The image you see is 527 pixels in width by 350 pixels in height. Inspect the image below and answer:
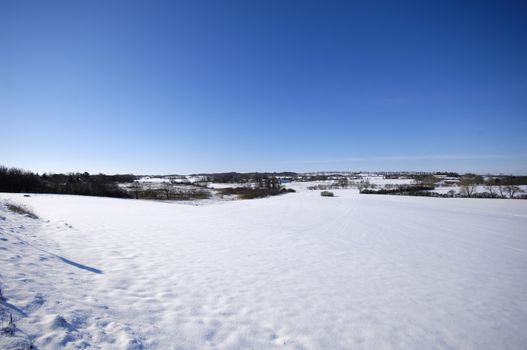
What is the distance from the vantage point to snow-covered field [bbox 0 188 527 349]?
137 inches

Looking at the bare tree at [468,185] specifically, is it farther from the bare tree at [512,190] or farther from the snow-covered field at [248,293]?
the snow-covered field at [248,293]

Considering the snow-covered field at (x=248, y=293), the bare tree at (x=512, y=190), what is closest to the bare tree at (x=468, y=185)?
the bare tree at (x=512, y=190)

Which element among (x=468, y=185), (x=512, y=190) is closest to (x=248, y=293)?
(x=512, y=190)

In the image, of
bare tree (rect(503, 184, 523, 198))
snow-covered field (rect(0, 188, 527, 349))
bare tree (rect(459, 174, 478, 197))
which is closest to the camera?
snow-covered field (rect(0, 188, 527, 349))

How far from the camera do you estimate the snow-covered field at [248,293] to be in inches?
137

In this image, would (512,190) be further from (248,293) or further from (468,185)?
(248,293)

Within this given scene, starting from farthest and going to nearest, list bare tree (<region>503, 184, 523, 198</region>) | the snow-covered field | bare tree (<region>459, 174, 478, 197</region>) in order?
1. bare tree (<region>459, 174, 478, 197</region>)
2. bare tree (<region>503, 184, 523, 198</region>)
3. the snow-covered field

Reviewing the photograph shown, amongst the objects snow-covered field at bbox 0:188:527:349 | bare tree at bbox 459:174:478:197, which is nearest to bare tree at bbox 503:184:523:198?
bare tree at bbox 459:174:478:197

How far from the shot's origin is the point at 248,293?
538 centimetres

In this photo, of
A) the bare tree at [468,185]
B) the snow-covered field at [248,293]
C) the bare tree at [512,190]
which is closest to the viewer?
the snow-covered field at [248,293]

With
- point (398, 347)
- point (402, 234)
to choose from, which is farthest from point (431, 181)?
point (398, 347)

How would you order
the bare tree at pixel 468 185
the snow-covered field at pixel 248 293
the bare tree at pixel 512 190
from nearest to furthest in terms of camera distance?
the snow-covered field at pixel 248 293 → the bare tree at pixel 512 190 → the bare tree at pixel 468 185

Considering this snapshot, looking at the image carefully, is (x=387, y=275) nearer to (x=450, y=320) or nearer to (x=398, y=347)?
(x=450, y=320)

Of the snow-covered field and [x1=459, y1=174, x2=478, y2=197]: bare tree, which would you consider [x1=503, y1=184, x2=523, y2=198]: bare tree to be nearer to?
[x1=459, y1=174, x2=478, y2=197]: bare tree
